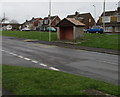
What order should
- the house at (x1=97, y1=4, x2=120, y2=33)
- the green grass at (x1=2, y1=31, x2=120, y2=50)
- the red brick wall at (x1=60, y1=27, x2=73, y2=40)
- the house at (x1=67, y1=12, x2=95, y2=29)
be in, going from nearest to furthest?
the green grass at (x1=2, y1=31, x2=120, y2=50), the red brick wall at (x1=60, y1=27, x2=73, y2=40), the house at (x1=97, y1=4, x2=120, y2=33), the house at (x1=67, y1=12, x2=95, y2=29)

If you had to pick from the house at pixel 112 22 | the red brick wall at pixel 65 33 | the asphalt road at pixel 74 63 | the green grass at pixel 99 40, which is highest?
the house at pixel 112 22

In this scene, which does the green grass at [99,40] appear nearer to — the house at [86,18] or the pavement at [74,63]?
the pavement at [74,63]

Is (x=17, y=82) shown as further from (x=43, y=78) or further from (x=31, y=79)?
A: (x=43, y=78)

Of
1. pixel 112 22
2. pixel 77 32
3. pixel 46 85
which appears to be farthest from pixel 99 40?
pixel 112 22

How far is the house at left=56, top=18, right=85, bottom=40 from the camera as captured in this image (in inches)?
1061

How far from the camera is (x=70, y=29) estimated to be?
2850 cm

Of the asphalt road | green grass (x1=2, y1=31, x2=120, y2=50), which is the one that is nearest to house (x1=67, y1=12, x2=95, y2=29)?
green grass (x1=2, y1=31, x2=120, y2=50)

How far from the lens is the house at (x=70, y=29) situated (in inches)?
1061

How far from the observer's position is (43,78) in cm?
739

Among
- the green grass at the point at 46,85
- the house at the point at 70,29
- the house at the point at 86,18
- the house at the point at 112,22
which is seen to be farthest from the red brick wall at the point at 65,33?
the house at the point at 86,18

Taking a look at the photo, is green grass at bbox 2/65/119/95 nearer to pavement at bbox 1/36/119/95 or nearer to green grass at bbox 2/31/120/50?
pavement at bbox 1/36/119/95

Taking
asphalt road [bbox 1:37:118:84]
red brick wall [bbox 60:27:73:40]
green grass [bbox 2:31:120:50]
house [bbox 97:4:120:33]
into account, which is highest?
house [bbox 97:4:120:33]

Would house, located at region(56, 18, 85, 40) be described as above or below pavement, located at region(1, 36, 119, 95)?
above

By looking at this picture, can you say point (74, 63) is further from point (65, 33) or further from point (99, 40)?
point (65, 33)
